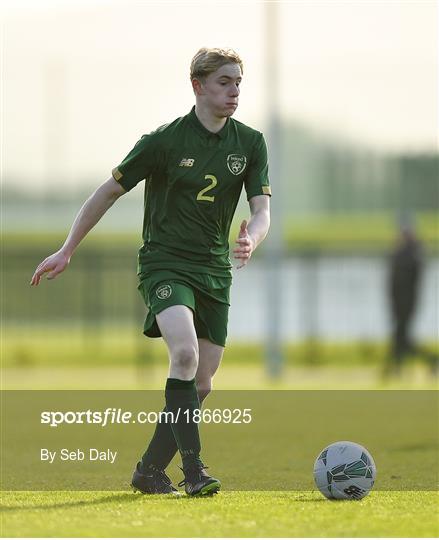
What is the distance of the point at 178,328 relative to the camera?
7078 millimetres

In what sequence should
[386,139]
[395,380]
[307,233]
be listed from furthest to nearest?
[307,233] → [386,139] → [395,380]

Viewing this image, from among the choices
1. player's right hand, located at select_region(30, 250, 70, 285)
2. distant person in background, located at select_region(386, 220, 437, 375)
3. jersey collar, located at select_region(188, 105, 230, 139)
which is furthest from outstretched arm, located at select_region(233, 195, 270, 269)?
distant person in background, located at select_region(386, 220, 437, 375)

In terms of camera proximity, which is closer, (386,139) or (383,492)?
(383,492)

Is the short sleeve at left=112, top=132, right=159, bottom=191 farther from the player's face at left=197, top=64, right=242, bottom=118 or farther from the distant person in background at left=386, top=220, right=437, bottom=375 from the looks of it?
the distant person in background at left=386, top=220, right=437, bottom=375

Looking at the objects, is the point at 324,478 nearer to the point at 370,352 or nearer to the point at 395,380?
the point at 395,380

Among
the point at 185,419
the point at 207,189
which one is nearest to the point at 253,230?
the point at 207,189

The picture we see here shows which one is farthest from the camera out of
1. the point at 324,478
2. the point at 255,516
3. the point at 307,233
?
the point at 307,233

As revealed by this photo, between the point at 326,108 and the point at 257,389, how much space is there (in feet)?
22.2

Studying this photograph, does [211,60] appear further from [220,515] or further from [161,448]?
[220,515]

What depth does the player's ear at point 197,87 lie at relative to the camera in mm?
7384

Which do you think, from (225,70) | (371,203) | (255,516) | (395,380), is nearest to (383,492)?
(255,516)

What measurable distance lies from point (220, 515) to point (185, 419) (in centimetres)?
85

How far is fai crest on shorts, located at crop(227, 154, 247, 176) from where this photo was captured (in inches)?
293

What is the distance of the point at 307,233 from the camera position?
81.9 ft
